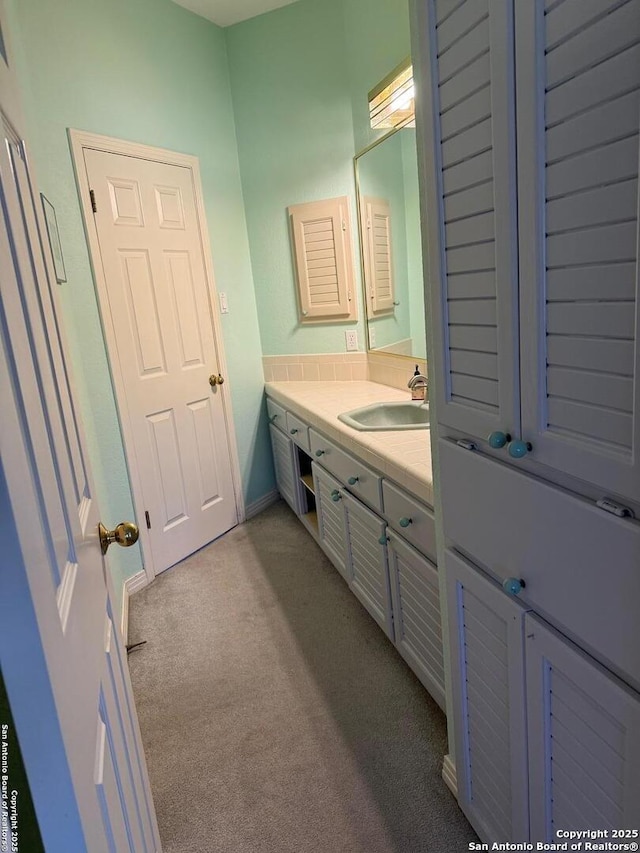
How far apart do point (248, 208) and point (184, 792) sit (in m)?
2.94

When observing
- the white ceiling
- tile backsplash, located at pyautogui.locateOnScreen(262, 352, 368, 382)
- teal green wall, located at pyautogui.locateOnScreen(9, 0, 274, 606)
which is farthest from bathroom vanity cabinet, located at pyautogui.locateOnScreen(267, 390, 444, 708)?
the white ceiling

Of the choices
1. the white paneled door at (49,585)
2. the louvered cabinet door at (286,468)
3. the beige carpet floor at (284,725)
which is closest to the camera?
the white paneled door at (49,585)

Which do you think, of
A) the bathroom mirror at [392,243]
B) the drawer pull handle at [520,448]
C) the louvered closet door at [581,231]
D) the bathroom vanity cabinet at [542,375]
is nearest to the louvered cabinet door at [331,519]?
the bathroom mirror at [392,243]

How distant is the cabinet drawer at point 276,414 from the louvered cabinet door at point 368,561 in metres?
1.07

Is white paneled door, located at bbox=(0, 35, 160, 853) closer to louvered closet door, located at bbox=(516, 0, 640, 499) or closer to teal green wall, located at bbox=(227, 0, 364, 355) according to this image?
louvered closet door, located at bbox=(516, 0, 640, 499)

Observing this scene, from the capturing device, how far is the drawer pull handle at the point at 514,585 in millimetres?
889

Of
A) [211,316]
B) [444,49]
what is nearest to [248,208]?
[211,316]

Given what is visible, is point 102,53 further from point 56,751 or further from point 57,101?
point 56,751

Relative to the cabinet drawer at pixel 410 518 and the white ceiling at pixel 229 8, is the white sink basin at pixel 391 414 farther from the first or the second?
the white ceiling at pixel 229 8

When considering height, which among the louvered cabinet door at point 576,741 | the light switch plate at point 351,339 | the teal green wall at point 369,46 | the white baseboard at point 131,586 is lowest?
the white baseboard at point 131,586

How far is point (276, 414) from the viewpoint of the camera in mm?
3217

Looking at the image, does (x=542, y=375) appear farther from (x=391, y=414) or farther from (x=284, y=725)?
(x=391, y=414)

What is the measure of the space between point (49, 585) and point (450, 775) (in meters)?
1.31

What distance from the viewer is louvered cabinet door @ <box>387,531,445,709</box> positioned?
1.48m
